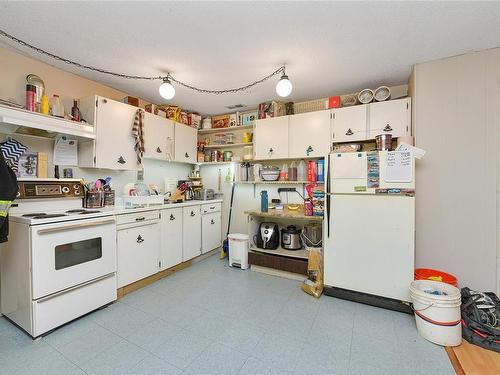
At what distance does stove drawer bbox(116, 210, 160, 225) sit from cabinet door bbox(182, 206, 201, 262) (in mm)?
499

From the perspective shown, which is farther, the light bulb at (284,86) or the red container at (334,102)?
the red container at (334,102)

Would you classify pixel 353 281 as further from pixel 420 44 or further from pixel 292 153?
pixel 420 44

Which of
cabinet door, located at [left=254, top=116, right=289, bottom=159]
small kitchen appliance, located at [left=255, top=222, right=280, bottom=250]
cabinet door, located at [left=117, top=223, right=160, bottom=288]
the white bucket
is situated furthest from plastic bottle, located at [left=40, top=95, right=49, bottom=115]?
the white bucket

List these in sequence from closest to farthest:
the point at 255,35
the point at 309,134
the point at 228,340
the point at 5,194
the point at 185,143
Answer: the point at 5,194 < the point at 228,340 < the point at 255,35 < the point at 309,134 < the point at 185,143

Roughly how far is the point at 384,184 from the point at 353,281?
1.05 meters

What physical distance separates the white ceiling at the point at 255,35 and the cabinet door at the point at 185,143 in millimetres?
1072

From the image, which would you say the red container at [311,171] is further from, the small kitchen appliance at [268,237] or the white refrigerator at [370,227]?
the small kitchen appliance at [268,237]

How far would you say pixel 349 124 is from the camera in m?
2.85

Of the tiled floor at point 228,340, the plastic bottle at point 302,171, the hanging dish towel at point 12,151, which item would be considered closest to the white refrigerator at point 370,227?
the tiled floor at point 228,340

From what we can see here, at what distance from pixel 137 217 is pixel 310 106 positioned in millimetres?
2789

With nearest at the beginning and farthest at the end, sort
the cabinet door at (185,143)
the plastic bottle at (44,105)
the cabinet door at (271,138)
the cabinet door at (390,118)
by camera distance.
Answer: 1. the plastic bottle at (44,105)
2. the cabinet door at (390,118)
3. the cabinet door at (271,138)
4. the cabinet door at (185,143)

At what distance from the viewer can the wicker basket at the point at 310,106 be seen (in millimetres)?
3213

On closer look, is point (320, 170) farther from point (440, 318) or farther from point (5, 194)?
point (5, 194)

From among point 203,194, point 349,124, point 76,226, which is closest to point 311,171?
point 349,124
